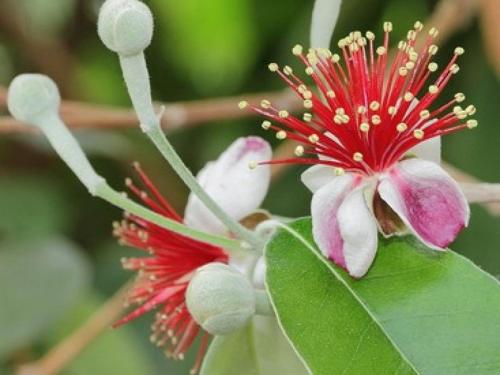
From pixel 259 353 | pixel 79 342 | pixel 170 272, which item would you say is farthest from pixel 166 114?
pixel 259 353

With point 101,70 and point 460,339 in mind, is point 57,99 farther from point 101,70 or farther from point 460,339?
point 101,70

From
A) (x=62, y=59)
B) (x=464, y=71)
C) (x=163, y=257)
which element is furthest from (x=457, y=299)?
(x=62, y=59)

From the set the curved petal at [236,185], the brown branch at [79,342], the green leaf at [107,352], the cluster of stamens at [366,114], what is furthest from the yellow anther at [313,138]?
the green leaf at [107,352]

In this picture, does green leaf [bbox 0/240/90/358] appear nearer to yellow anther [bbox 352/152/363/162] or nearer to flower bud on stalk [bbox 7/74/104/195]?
flower bud on stalk [bbox 7/74/104/195]

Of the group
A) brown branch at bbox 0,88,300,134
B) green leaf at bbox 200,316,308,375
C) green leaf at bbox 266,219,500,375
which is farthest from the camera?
brown branch at bbox 0,88,300,134

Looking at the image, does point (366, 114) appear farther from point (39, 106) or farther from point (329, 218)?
point (39, 106)

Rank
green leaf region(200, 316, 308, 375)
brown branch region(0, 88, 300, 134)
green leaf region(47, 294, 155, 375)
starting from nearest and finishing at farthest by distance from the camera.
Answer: green leaf region(200, 316, 308, 375)
brown branch region(0, 88, 300, 134)
green leaf region(47, 294, 155, 375)

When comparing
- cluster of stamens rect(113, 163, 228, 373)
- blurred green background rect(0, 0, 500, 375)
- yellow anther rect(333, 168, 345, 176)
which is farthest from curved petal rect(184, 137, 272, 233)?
blurred green background rect(0, 0, 500, 375)
